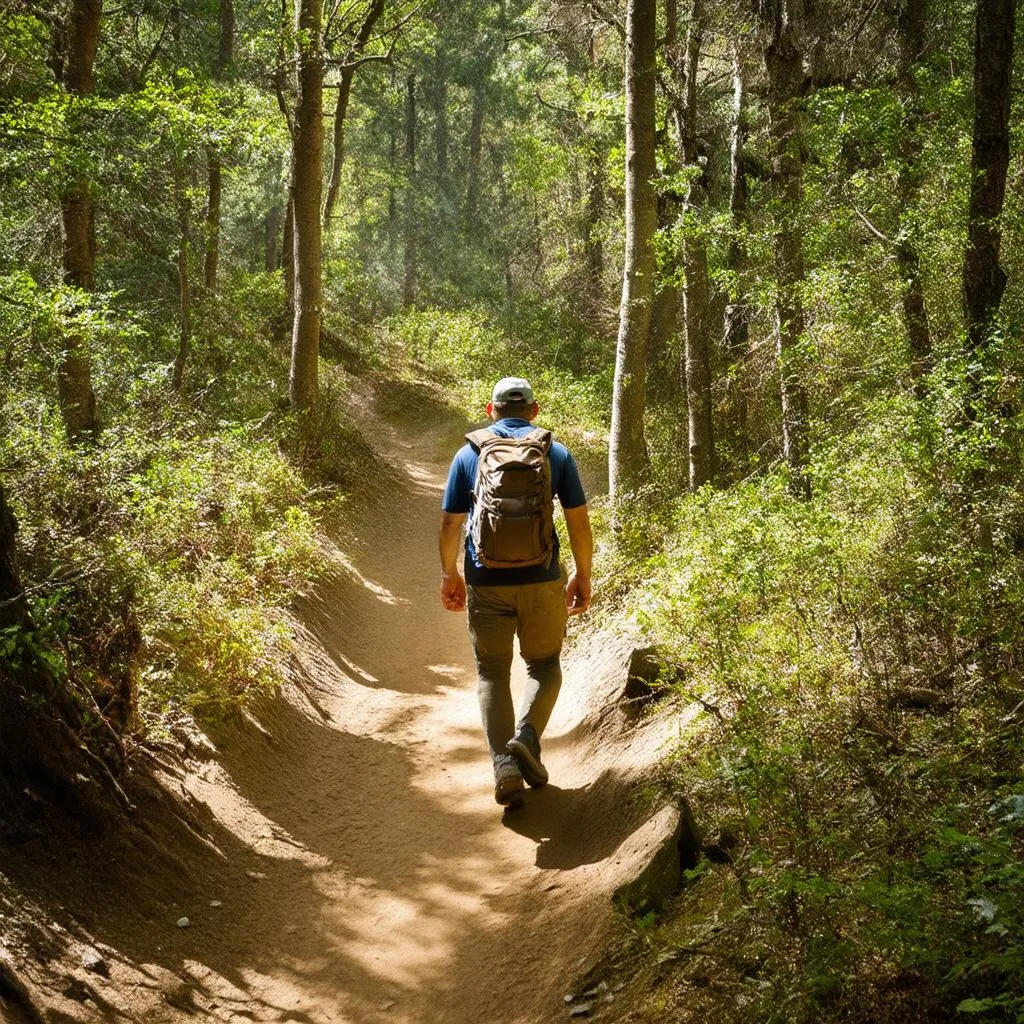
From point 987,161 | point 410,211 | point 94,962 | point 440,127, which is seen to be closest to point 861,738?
point 94,962

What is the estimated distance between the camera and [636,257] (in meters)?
9.92

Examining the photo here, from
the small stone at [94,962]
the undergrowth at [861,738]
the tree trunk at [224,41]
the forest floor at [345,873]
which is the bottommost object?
the forest floor at [345,873]

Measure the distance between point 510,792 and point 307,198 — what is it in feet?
33.5

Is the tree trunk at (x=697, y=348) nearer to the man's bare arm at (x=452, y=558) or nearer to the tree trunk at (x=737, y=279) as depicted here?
the tree trunk at (x=737, y=279)

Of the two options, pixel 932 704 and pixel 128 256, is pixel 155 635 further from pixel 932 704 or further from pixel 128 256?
pixel 128 256

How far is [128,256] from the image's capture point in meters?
15.9

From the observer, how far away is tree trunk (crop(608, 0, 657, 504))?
→ 974 cm

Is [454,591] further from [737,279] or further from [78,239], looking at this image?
[78,239]

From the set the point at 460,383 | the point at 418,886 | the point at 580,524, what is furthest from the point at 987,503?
the point at 460,383

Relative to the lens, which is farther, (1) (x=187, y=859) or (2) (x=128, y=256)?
(2) (x=128, y=256)

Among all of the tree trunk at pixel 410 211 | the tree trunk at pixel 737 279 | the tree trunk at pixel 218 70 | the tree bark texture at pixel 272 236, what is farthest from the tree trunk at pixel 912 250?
the tree bark texture at pixel 272 236

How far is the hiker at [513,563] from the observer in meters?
5.10

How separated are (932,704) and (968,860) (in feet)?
5.59

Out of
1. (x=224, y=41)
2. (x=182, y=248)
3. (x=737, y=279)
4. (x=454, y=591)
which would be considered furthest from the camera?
(x=224, y=41)
